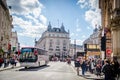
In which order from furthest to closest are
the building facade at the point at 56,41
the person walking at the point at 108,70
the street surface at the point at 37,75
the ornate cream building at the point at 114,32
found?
1. the building facade at the point at 56,41
2. the ornate cream building at the point at 114,32
3. the street surface at the point at 37,75
4. the person walking at the point at 108,70

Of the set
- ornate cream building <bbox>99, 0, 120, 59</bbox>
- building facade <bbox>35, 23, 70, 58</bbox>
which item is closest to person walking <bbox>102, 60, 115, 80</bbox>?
ornate cream building <bbox>99, 0, 120, 59</bbox>

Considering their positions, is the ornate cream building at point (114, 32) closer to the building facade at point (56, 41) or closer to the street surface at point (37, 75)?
the street surface at point (37, 75)

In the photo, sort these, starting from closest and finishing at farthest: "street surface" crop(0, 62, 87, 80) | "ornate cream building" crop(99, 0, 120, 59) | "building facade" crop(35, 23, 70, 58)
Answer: "street surface" crop(0, 62, 87, 80)
"ornate cream building" crop(99, 0, 120, 59)
"building facade" crop(35, 23, 70, 58)

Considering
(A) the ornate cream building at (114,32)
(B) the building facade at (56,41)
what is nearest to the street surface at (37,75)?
(A) the ornate cream building at (114,32)

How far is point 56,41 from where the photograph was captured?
179375 mm

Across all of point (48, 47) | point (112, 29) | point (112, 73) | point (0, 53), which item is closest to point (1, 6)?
point (0, 53)

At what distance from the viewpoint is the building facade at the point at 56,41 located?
178 metres

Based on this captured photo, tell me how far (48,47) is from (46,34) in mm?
7508

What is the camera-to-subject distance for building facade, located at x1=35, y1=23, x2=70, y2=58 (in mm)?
177500

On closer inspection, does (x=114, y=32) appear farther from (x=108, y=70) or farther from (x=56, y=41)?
(x=56, y=41)

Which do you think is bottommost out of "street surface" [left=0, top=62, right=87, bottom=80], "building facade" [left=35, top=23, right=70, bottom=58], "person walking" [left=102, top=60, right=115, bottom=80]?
"street surface" [left=0, top=62, right=87, bottom=80]

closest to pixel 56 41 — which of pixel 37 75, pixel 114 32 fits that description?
pixel 114 32

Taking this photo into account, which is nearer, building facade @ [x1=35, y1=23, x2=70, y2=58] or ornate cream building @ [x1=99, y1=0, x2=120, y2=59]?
ornate cream building @ [x1=99, y1=0, x2=120, y2=59]

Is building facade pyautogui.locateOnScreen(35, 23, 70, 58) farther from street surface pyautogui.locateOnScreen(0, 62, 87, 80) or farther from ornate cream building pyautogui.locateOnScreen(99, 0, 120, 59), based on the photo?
ornate cream building pyautogui.locateOnScreen(99, 0, 120, 59)
